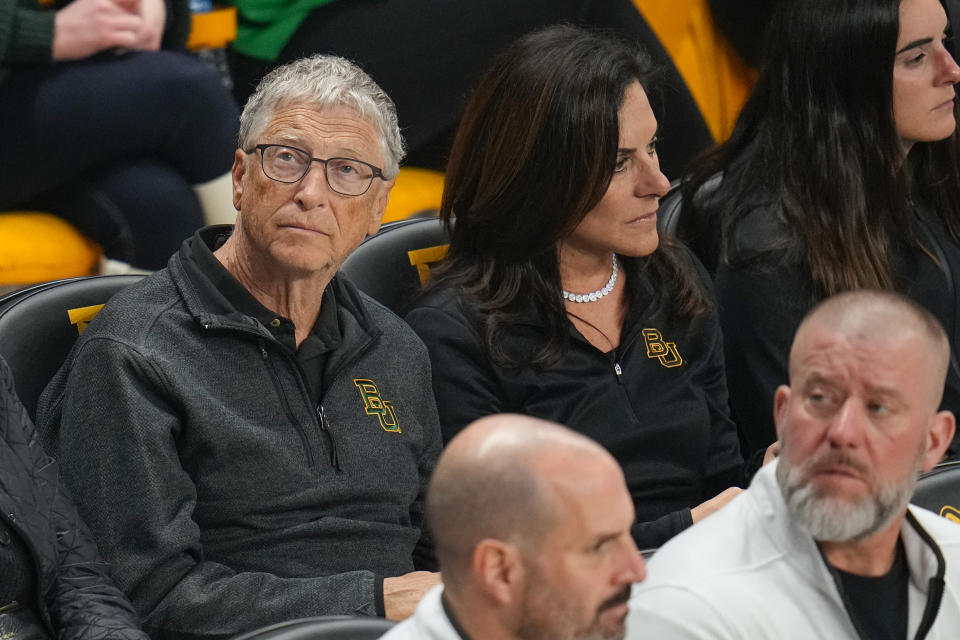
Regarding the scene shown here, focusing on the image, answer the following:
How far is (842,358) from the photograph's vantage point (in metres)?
1.68

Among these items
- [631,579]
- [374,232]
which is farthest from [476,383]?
[631,579]

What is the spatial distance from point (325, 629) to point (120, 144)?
1.42 metres

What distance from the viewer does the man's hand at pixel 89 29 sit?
8.77ft

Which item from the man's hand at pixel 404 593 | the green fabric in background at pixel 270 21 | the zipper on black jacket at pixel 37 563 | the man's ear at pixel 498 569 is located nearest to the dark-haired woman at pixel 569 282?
the man's hand at pixel 404 593

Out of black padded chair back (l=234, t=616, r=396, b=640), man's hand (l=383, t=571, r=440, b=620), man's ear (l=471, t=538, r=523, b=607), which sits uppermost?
man's ear (l=471, t=538, r=523, b=607)

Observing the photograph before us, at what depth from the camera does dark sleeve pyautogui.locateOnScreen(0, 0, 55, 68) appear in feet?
8.54

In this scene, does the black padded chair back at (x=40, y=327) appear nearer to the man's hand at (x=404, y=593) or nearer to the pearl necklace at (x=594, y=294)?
the man's hand at (x=404, y=593)

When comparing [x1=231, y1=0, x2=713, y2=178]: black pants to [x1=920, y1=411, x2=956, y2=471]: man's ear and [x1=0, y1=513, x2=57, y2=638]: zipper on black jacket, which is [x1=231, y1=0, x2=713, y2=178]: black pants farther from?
[x1=0, y1=513, x2=57, y2=638]: zipper on black jacket

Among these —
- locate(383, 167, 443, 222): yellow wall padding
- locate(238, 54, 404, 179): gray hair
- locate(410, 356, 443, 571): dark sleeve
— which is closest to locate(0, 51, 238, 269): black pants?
locate(383, 167, 443, 222): yellow wall padding

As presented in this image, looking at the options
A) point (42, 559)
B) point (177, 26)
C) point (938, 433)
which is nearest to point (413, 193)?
point (177, 26)

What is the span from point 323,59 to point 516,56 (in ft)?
1.11

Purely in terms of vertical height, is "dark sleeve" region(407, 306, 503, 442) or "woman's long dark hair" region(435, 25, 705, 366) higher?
"woman's long dark hair" region(435, 25, 705, 366)

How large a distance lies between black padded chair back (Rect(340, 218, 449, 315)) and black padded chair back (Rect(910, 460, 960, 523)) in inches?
34.0

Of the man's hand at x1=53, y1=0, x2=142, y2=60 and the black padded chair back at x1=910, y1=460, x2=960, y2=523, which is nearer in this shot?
the black padded chair back at x1=910, y1=460, x2=960, y2=523
